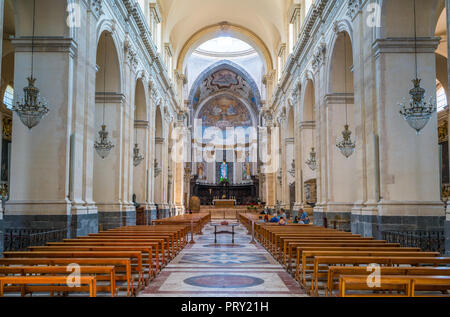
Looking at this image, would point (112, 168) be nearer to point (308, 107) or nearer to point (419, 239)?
point (308, 107)

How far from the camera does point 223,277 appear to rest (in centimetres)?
844

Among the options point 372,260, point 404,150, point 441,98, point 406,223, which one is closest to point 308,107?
point 441,98

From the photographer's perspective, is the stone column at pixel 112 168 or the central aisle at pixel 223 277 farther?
the stone column at pixel 112 168

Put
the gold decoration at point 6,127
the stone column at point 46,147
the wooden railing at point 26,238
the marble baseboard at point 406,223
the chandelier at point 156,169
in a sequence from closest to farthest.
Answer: the wooden railing at point 26,238 → the stone column at point 46,147 → the marble baseboard at point 406,223 → the gold decoration at point 6,127 → the chandelier at point 156,169

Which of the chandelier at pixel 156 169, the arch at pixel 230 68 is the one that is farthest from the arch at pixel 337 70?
the arch at pixel 230 68

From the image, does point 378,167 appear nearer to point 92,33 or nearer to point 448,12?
point 448,12

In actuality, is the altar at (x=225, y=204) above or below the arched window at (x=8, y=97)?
below

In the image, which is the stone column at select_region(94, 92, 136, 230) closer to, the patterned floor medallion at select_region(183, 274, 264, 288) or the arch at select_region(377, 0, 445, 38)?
the patterned floor medallion at select_region(183, 274, 264, 288)

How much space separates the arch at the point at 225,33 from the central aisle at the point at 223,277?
86.2 feet

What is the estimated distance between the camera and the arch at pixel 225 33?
117 ft

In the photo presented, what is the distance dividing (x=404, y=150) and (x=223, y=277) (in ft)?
22.2

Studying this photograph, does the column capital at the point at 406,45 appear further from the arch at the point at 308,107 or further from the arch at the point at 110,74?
the arch at the point at 308,107

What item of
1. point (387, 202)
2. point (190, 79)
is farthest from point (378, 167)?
point (190, 79)
